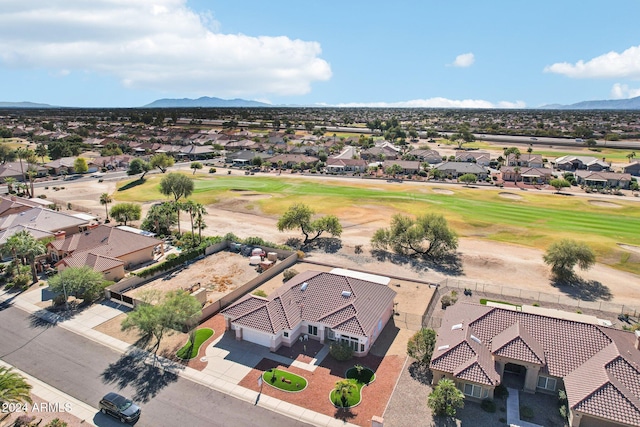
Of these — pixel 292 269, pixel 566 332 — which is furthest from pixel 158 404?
pixel 566 332

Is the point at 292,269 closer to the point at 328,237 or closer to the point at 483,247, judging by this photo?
the point at 328,237

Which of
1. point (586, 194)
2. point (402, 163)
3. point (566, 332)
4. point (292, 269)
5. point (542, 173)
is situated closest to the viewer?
point (566, 332)

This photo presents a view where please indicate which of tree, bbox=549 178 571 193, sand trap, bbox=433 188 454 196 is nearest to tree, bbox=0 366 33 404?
sand trap, bbox=433 188 454 196

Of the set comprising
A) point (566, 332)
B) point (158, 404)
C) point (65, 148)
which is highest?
point (65, 148)

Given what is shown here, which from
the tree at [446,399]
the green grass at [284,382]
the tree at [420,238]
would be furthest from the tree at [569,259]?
the green grass at [284,382]

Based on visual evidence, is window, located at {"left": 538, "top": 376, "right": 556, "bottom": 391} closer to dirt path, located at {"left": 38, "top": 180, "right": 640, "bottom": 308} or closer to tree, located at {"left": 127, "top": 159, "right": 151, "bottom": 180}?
dirt path, located at {"left": 38, "top": 180, "right": 640, "bottom": 308}

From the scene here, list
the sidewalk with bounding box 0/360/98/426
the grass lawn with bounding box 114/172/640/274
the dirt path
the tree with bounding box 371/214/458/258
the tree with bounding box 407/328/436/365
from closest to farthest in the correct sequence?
the sidewalk with bounding box 0/360/98/426, the tree with bounding box 407/328/436/365, the dirt path, the tree with bounding box 371/214/458/258, the grass lawn with bounding box 114/172/640/274
